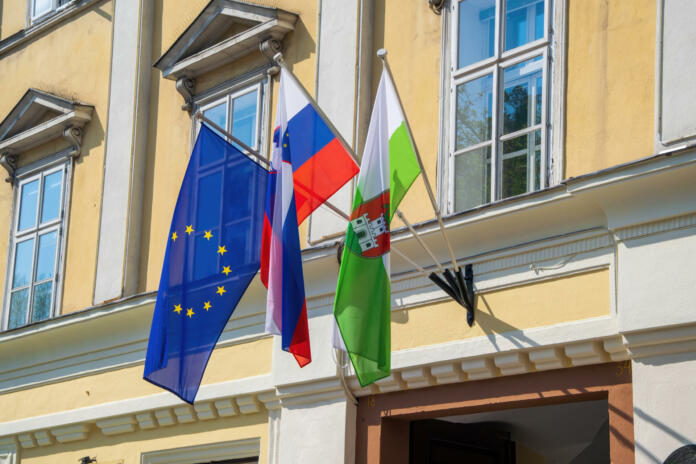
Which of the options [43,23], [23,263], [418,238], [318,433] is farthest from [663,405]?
[43,23]

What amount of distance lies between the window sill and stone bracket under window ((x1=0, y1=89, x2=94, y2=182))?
1142 mm

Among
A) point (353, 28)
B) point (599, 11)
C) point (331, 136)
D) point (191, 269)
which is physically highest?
point (353, 28)

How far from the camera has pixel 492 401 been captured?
8.34m

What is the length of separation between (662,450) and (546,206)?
1803 millimetres

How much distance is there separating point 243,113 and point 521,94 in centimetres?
336

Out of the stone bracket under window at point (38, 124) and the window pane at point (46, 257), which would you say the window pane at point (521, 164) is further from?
the window pane at point (46, 257)

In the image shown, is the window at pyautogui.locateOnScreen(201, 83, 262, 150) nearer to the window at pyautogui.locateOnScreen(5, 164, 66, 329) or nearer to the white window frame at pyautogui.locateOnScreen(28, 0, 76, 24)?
the window at pyautogui.locateOnScreen(5, 164, 66, 329)

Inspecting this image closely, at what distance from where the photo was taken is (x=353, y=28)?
1010cm

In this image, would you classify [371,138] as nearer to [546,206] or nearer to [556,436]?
[546,206]

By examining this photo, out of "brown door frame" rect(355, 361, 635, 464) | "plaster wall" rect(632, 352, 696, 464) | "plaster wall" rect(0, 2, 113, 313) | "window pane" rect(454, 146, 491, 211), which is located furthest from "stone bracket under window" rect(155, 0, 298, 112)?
"plaster wall" rect(632, 352, 696, 464)

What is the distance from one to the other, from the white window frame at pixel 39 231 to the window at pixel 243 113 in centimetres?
245

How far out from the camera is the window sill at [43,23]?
1377 cm

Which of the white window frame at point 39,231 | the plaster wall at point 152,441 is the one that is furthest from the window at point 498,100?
the white window frame at point 39,231

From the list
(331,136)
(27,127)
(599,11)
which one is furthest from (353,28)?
(27,127)
